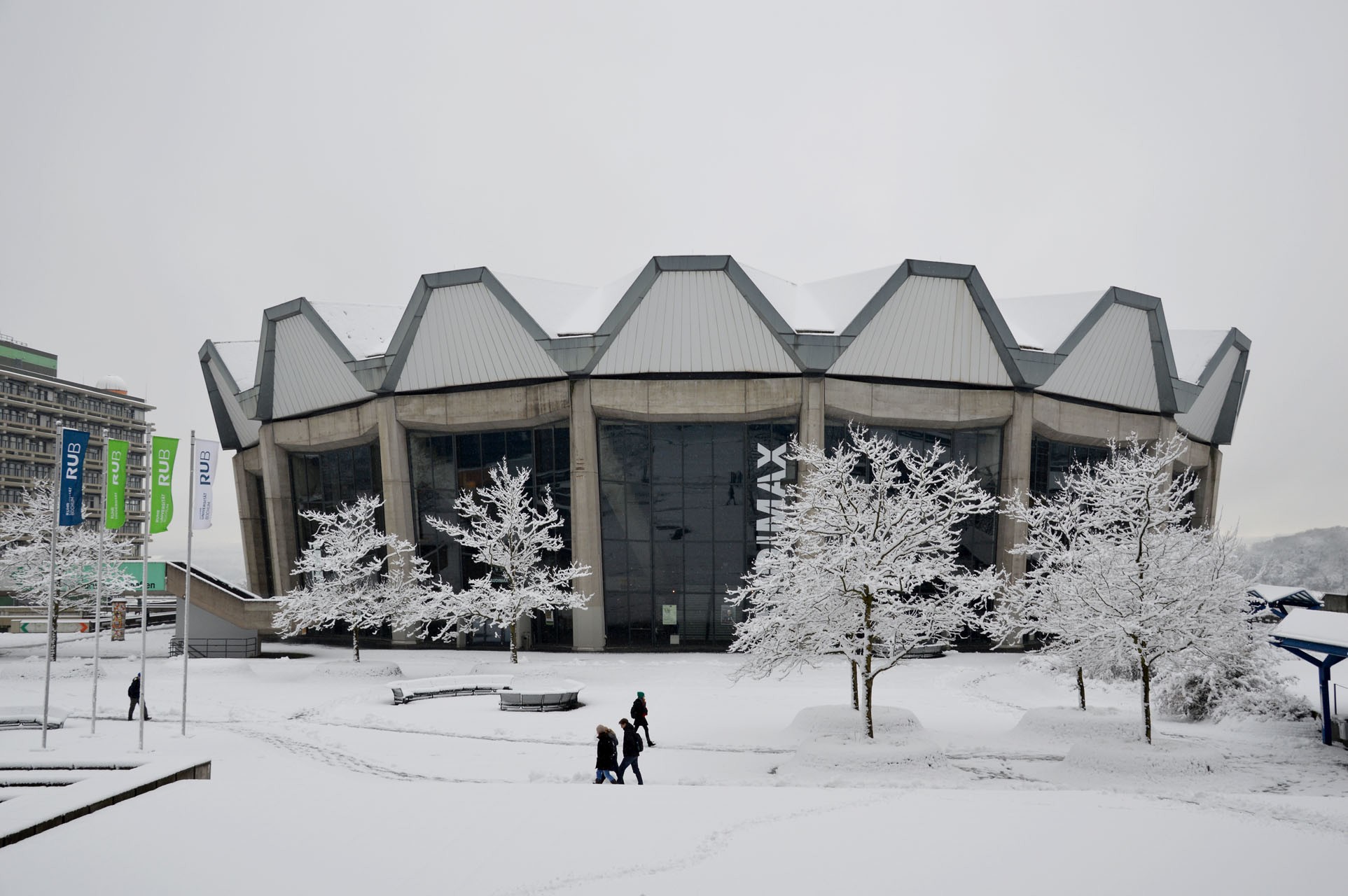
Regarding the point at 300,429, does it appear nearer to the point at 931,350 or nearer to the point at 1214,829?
the point at 931,350

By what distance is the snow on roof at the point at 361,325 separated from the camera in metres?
36.2

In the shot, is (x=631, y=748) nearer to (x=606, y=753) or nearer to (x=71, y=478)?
(x=606, y=753)

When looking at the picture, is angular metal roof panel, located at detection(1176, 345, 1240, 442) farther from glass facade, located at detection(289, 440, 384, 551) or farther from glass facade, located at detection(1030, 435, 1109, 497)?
glass facade, located at detection(289, 440, 384, 551)

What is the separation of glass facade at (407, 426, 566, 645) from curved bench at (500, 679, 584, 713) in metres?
13.7

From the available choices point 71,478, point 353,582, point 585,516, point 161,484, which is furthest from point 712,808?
point 353,582

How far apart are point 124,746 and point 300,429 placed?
2446cm

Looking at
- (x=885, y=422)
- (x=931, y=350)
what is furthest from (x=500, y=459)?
(x=931, y=350)

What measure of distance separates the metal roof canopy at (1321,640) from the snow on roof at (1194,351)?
2440cm

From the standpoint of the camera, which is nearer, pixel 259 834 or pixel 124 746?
pixel 259 834

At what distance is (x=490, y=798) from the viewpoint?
942 cm

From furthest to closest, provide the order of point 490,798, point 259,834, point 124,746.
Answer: point 124,746 < point 490,798 < point 259,834

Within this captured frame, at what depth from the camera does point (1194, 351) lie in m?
41.2

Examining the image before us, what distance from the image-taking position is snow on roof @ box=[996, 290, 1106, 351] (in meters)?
34.0

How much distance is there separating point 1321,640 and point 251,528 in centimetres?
4657
